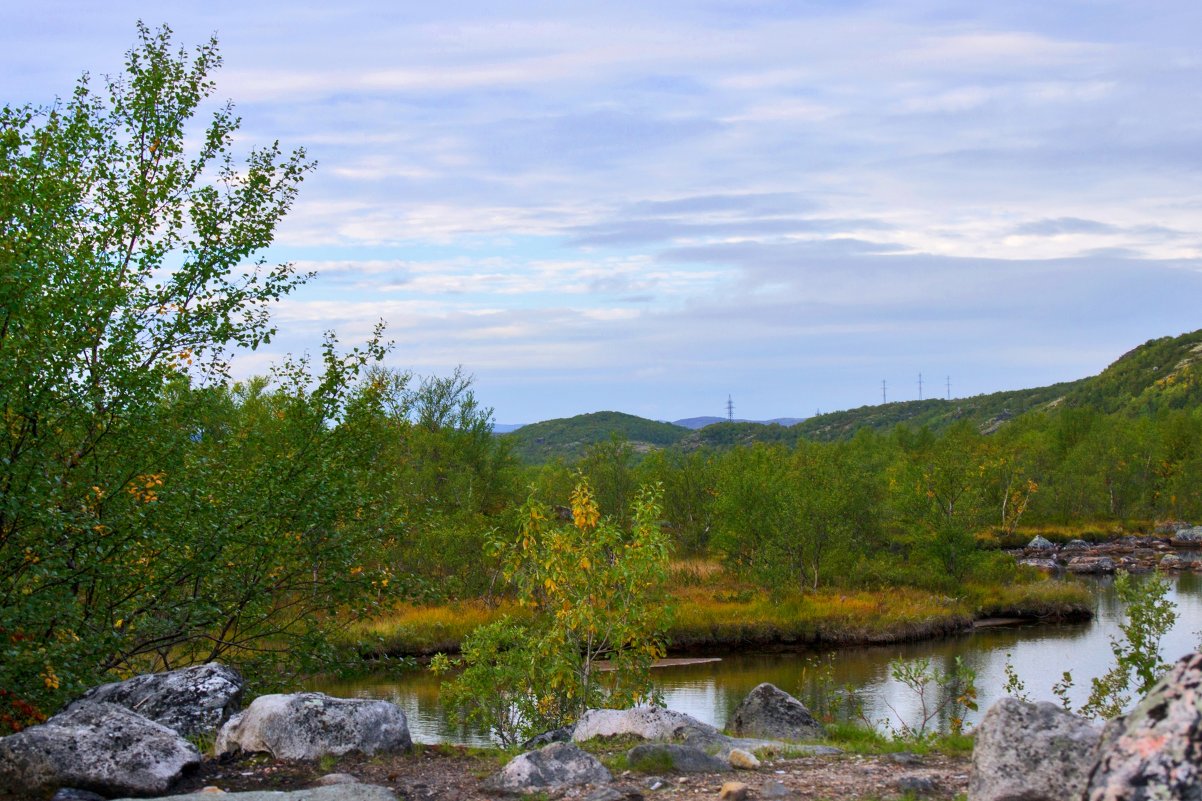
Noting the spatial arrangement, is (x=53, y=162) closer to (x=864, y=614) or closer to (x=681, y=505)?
(x=864, y=614)

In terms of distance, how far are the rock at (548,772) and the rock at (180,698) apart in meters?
3.47

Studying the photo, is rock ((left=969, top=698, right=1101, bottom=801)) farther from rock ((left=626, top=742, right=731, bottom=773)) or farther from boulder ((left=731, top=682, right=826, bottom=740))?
boulder ((left=731, top=682, right=826, bottom=740))

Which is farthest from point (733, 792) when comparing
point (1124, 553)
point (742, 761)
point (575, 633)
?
point (1124, 553)

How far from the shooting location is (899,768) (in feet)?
29.7

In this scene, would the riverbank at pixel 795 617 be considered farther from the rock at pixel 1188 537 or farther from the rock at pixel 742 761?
the rock at pixel 1188 537

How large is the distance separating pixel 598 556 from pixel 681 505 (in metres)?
46.8

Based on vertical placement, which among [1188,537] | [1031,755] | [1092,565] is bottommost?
[1092,565]

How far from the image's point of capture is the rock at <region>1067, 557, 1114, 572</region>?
59.6 m

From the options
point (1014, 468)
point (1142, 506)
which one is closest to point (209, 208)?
point (1014, 468)

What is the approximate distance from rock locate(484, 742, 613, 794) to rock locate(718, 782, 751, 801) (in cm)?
110

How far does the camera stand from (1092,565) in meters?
60.0

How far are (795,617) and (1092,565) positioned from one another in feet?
96.8

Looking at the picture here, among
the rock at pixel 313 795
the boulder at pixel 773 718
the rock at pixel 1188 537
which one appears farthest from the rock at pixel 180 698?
the rock at pixel 1188 537

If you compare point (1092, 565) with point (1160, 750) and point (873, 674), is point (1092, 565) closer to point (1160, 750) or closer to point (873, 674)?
point (873, 674)
